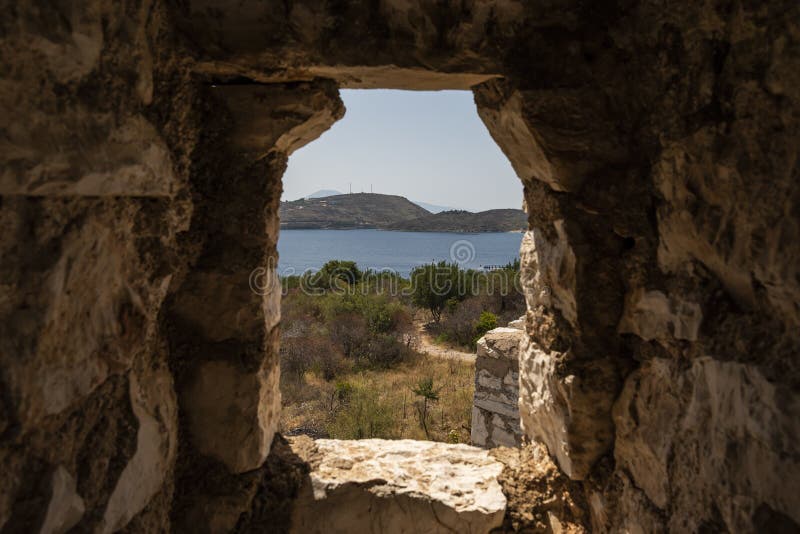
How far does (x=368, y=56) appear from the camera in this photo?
165cm

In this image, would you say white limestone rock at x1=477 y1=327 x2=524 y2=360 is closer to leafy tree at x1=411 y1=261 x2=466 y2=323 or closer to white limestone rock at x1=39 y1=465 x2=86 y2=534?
white limestone rock at x1=39 y1=465 x2=86 y2=534

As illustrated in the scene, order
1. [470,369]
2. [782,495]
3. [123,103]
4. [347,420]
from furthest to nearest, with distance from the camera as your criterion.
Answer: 1. [470,369]
2. [347,420]
3. [123,103]
4. [782,495]

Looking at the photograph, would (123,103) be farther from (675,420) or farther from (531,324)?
(675,420)

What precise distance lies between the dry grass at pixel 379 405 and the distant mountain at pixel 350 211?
37.5 ft

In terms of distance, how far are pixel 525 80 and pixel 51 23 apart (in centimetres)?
128

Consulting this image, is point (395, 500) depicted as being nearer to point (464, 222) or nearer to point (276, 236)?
point (276, 236)

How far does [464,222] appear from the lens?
1966 cm

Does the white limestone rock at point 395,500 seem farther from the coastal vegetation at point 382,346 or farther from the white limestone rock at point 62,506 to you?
the coastal vegetation at point 382,346

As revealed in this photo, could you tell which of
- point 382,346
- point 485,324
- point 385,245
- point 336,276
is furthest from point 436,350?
point 385,245

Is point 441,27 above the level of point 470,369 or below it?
above

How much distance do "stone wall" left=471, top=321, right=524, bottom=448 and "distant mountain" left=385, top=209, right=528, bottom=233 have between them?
12.9m

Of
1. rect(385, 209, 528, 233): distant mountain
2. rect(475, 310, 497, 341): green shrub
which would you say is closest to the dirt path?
rect(475, 310, 497, 341): green shrub

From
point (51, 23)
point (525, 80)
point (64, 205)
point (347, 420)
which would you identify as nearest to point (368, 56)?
point (525, 80)

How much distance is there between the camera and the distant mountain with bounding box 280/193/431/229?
765 inches
